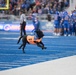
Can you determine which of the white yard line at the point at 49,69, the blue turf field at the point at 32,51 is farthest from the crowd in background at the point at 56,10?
the white yard line at the point at 49,69

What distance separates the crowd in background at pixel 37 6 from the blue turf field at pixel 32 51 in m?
0.83

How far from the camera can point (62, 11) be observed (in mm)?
7168

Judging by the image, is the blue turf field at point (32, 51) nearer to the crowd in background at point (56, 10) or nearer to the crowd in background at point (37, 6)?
the crowd in background at point (56, 10)

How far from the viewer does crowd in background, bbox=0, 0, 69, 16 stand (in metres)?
7.07

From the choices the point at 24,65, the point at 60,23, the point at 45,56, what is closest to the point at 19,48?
the point at 45,56

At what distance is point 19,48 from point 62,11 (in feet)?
6.64

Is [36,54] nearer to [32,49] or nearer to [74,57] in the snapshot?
[32,49]

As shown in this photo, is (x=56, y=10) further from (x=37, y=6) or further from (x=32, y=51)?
(x=32, y=51)

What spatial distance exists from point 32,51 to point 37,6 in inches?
76.7

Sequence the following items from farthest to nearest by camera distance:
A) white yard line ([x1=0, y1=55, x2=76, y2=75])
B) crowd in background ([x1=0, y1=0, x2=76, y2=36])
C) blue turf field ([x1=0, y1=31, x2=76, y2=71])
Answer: crowd in background ([x1=0, y1=0, x2=76, y2=36])
blue turf field ([x1=0, y1=31, x2=76, y2=71])
white yard line ([x1=0, y1=55, x2=76, y2=75])

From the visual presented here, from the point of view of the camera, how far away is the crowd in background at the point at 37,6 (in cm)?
707

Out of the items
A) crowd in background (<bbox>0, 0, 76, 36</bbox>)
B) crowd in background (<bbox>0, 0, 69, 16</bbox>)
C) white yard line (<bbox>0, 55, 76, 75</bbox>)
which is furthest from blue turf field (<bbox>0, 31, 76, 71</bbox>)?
crowd in background (<bbox>0, 0, 69, 16</bbox>)

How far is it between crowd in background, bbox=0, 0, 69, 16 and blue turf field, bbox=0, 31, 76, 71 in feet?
2.74

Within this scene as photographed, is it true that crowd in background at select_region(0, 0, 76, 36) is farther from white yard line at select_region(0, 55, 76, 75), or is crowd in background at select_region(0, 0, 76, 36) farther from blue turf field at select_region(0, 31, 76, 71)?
white yard line at select_region(0, 55, 76, 75)
